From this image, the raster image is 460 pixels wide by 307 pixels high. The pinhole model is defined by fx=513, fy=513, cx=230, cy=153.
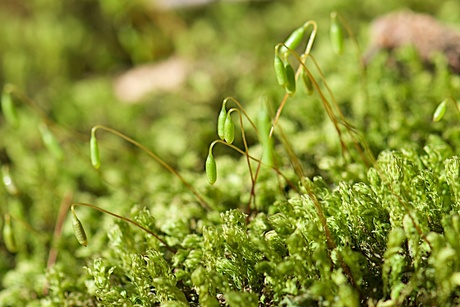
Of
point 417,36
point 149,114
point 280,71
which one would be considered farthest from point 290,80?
point 149,114

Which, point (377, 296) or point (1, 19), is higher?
point (1, 19)

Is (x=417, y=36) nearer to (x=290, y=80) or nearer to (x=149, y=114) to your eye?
(x=290, y=80)

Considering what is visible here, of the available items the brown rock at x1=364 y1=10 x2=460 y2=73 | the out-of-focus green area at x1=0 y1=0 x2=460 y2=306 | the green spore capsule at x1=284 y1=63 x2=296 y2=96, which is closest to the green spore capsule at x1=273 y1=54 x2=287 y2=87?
the green spore capsule at x1=284 y1=63 x2=296 y2=96

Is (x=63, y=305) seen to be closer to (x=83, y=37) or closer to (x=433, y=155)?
(x=433, y=155)

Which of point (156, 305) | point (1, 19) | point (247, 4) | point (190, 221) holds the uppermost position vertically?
point (1, 19)

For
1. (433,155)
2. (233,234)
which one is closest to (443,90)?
(433,155)

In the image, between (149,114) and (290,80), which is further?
(149,114)
